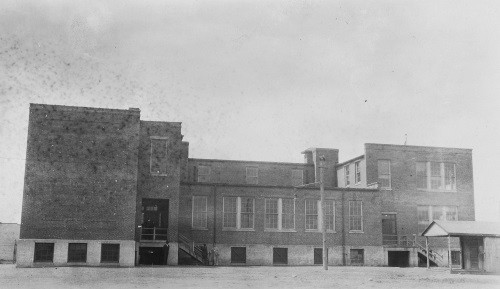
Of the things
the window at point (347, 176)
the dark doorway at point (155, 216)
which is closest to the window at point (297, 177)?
the window at point (347, 176)

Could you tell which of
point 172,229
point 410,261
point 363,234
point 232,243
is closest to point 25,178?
point 172,229

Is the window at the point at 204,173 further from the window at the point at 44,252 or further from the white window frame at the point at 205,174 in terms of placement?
the window at the point at 44,252

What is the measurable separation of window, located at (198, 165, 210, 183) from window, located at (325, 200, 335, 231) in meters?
14.3

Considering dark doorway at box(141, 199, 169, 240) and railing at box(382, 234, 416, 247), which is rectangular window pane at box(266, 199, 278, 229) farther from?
railing at box(382, 234, 416, 247)

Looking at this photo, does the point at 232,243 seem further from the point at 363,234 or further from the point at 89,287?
the point at 89,287

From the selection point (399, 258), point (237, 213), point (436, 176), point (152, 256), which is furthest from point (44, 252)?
point (436, 176)

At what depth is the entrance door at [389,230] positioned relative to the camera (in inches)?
1935

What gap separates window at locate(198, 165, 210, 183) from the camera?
57562 millimetres

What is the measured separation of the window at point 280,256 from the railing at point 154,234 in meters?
8.53

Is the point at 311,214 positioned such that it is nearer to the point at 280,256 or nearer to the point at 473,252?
the point at 280,256

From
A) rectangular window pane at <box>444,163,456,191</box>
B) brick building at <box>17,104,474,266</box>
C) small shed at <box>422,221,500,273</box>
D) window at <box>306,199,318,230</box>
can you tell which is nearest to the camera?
small shed at <box>422,221,500,273</box>

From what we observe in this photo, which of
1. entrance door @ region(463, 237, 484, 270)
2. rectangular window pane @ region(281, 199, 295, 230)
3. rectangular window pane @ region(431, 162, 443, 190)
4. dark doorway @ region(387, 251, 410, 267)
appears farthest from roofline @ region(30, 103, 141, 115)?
rectangular window pane @ region(431, 162, 443, 190)

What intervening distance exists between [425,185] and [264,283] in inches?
1169

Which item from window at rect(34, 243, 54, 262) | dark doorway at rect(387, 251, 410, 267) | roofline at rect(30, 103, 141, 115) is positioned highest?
roofline at rect(30, 103, 141, 115)
